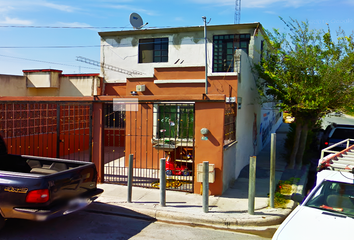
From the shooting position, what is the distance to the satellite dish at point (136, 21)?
14.9m

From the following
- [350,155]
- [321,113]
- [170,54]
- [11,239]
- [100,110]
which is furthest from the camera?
[170,54]

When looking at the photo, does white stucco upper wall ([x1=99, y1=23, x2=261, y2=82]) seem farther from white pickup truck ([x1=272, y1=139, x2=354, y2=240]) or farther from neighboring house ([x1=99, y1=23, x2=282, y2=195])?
white pickup truck ([x1=272, y1=139, x2=354, y2=240])

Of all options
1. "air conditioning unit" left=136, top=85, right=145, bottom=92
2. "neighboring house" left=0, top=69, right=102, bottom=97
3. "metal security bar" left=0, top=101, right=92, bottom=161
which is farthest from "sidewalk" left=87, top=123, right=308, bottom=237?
"neighboring house" left=0, top=69, right=102, bottom=97

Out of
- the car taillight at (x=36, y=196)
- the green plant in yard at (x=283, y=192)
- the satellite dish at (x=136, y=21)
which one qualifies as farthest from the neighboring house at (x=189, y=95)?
the car taillight at (x=36, y=196)

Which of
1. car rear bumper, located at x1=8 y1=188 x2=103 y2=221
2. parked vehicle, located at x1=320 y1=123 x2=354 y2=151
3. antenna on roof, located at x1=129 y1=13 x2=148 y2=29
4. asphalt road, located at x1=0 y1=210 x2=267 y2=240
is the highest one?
antenna on roof, located at x1=129 y1=13 x2=148 y2=29

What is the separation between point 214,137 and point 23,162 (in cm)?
439

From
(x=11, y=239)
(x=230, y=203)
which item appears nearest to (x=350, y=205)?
(x=230, y=203)

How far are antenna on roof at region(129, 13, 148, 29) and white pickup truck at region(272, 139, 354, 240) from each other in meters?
12.0

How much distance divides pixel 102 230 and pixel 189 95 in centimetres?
363

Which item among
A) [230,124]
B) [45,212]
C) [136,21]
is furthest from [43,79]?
[45,212]

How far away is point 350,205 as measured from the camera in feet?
15.1

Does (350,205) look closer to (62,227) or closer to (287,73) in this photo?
(62,227)

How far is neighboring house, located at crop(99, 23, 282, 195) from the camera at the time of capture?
7.47m

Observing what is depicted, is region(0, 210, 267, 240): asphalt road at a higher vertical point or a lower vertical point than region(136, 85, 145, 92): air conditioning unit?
lower
